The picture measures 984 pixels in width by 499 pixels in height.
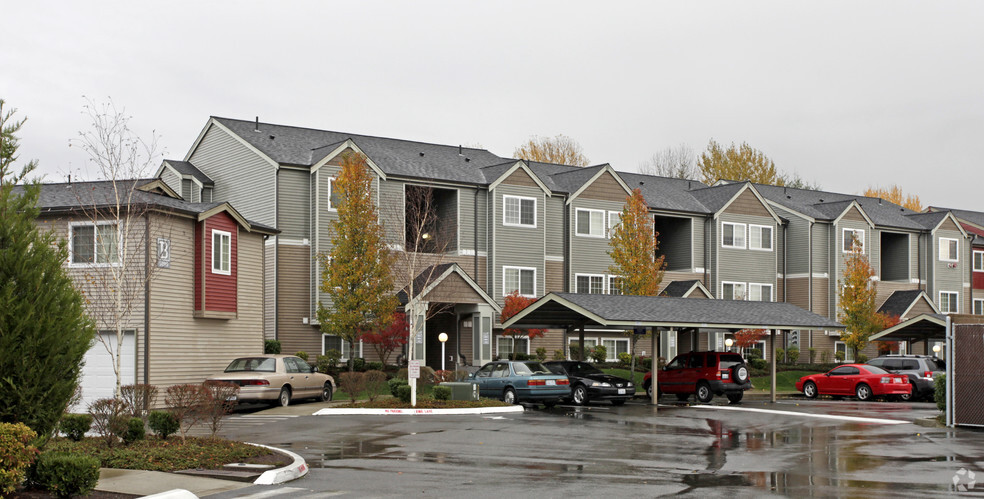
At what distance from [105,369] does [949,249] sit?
5046 cm

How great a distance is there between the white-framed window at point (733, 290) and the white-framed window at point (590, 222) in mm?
8372

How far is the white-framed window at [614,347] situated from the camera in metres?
49.9

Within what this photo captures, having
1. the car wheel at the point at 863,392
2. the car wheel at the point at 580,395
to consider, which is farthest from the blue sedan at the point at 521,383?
the car wheel at the point at 863,392

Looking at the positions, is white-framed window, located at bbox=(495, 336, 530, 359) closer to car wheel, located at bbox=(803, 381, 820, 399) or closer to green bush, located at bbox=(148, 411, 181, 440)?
car wheel, located at bbox=(803, 381, 820, 399)

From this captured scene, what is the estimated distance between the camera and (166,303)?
2984 centimetres

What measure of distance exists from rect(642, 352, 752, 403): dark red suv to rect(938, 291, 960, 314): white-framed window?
32.9m

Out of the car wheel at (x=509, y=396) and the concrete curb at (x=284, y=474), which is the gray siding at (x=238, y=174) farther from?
the concrete curb at (x=284, y=474)

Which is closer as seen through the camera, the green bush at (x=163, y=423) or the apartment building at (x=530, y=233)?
the green bush at (x=163, y=423)

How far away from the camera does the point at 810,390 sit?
38.4 m

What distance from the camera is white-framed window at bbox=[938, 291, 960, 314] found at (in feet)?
199

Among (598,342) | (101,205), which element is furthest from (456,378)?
(598,342)

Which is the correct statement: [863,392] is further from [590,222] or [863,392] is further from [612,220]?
[590,222]

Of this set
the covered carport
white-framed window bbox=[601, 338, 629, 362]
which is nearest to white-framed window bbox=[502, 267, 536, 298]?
white-framed window bbox=[601, 338, 629, 362]

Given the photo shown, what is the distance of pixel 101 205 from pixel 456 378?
12.6 m
